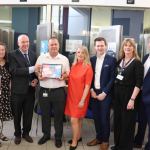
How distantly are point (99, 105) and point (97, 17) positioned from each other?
280cm

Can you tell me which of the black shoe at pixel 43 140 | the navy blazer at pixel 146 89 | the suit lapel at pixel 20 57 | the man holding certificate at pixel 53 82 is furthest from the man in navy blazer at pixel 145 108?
the suit lapel at pixel 20 57

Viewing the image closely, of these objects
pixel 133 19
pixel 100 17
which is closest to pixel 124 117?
pixel 100 17

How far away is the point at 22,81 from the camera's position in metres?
3.97

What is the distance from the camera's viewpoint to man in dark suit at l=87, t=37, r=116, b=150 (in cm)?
383

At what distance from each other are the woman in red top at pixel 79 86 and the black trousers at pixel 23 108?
53 cm

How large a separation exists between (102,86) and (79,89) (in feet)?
0.95

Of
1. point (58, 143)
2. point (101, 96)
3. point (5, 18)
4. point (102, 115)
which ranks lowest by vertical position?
point (58, 143)

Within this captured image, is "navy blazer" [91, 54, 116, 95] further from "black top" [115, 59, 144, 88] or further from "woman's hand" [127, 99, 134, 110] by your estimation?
"woman's hand" [127, 99, 134, 110]

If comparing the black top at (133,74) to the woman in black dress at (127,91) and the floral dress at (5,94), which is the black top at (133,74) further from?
Result: the floral dress at (5,94)

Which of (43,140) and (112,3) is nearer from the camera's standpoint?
(43,140)

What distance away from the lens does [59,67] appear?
393 cm

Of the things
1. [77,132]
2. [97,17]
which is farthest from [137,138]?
[97,17]

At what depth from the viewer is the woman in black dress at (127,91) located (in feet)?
11.8

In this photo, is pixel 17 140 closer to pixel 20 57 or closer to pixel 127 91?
pixel 20 57
